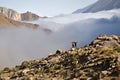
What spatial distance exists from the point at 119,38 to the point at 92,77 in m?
18.7

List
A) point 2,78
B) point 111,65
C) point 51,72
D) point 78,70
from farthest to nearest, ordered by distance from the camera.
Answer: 1. point 2,78
2. point 51,72
3. point 78,70
4. point 111,65

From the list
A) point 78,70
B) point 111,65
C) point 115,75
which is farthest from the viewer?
point 78,70

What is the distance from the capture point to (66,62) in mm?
38844

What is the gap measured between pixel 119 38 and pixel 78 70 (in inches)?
621

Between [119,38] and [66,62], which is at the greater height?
[119,38]

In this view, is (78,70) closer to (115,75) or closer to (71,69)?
(71,69)

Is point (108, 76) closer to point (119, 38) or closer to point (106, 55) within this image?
point (106, 55)

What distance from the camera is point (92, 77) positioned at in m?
30.9

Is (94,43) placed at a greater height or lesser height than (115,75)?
greater

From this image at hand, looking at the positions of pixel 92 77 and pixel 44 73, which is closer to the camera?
pixel 92 77

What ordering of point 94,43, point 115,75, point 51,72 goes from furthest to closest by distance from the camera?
1. point 94,43
2. point 51,72
3. point 115,75

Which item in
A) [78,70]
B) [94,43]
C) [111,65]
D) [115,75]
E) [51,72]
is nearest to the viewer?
[115,75]

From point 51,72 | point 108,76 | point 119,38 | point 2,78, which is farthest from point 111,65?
point 119,38

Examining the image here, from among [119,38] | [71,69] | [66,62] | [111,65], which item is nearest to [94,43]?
[119,38]
